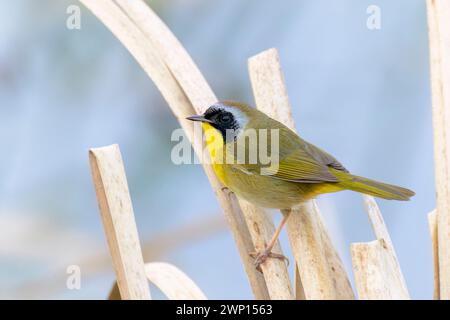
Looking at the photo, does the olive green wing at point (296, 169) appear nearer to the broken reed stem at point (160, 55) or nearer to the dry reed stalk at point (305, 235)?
the dry reed stalk at point (305, 235)

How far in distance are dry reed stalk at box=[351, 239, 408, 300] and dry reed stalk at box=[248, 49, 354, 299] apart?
29 centimetres

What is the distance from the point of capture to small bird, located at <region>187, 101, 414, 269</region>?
2.89 metres

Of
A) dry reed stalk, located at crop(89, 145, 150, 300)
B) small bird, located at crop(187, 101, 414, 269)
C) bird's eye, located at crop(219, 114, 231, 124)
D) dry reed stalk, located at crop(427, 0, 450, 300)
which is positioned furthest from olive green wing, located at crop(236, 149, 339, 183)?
dry reed stalk, located at crop(89, 145, 150, 300)

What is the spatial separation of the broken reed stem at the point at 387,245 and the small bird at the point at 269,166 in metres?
0.31

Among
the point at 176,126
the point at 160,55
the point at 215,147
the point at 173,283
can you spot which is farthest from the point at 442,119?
the point at 176,126

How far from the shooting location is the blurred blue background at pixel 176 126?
3.36m

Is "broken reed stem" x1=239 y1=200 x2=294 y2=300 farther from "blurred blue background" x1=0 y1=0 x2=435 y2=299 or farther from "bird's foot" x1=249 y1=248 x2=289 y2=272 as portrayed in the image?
"blurred blue background" x1=0 y1=0 x2=435 y2=299

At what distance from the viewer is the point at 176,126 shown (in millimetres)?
3490

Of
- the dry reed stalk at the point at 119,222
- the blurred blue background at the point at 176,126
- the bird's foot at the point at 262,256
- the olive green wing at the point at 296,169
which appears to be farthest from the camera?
the blurred blue background at the point at 176,126

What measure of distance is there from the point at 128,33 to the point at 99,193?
838 millimetres

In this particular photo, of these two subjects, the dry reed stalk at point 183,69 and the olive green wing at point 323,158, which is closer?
the dry reed stalk at point 183,69

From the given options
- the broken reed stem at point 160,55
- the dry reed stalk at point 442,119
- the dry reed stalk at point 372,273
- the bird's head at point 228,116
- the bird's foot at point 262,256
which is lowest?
the dry reed stalk at point 372,273

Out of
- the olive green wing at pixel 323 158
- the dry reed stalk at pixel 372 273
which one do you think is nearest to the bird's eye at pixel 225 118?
the olive green wing at pixel 323 158
